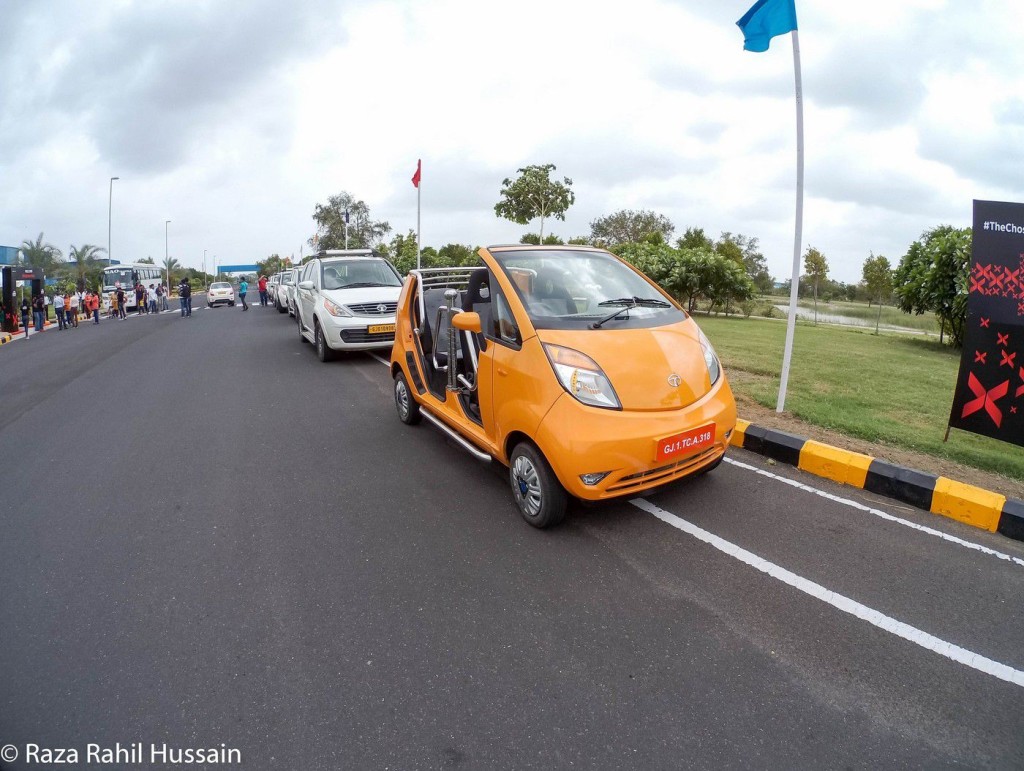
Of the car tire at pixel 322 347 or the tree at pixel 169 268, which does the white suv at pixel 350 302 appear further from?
the tree at pixel 169 268

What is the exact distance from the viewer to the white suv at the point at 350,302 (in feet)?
31.3

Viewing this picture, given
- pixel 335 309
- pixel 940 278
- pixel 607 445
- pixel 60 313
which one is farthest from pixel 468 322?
pixel 60 313

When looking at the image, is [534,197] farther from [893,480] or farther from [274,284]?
[893,480]

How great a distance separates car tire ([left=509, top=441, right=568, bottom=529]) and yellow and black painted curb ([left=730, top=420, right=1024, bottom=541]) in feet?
7.79

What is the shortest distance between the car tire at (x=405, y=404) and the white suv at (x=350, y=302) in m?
3.51

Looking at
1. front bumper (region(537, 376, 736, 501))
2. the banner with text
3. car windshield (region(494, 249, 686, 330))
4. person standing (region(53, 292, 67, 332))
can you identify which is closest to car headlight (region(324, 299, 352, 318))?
car windshield (region(494, 249, 686, 330))

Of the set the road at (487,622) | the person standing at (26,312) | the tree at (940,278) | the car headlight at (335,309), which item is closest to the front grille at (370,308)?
the car headlight at (335,309)

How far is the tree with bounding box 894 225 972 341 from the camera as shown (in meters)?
12.0

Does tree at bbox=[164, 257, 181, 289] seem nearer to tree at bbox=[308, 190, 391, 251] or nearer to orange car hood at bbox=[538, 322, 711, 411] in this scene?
tree at bbox=[308, 190, 391, 251]

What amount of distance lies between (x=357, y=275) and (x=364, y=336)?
5.38ft

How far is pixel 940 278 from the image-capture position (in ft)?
41.3

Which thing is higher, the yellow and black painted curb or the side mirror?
the side mirror

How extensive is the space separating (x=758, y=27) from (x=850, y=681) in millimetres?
5917

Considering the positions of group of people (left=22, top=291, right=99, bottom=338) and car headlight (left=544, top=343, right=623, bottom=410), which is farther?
group of people (left=22, top=291, right=99, bottom=338)
